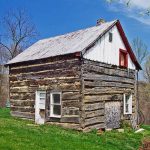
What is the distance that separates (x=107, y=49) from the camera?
2409 cm

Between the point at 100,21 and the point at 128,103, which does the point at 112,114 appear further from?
the point at 100,21

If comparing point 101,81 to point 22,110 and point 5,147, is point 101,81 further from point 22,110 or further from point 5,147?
point 5,147

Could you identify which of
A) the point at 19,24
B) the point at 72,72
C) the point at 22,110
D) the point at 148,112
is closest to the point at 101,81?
the point at 72,72

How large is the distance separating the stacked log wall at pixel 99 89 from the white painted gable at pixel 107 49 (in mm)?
358

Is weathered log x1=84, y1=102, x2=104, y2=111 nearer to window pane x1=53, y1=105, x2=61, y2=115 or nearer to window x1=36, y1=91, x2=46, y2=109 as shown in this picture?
→ window pane x1=53, y1=105, x2=61, y2=115

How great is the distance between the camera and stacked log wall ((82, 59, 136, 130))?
2164 cm

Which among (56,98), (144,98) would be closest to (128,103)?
(56,98)

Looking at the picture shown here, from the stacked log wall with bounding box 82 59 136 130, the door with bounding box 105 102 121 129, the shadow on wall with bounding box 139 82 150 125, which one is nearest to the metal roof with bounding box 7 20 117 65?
the stacked log wall with bounding box 82 59 136 130

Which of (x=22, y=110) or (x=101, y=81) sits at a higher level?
(x=101, y=81)

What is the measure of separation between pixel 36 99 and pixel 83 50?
565cm

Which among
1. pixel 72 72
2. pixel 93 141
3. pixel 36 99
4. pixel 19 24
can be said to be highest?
pixel 19 24

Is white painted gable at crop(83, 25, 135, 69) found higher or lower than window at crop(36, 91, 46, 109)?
higher

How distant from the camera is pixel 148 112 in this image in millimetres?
48812

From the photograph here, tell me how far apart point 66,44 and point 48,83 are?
10.2ft
